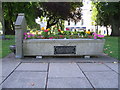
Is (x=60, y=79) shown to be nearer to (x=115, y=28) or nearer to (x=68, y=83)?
(x=68, y=83)

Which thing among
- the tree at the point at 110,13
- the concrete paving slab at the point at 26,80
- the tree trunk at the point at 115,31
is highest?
the tree at the point at 110,13

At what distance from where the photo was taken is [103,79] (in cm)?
371

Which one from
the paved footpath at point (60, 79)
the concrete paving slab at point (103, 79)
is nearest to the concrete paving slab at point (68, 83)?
the paved footpath at point (60, 79)

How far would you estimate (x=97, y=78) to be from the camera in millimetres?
3773

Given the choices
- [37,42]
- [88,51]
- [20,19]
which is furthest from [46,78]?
[20,19]

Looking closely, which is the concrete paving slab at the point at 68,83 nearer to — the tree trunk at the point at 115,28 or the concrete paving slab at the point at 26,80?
the concrete paving slab at the point at 26,80

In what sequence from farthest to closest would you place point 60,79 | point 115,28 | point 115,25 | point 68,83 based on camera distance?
1. point 115,28
2. point 115,25
3. point 60,79
4. point 68,83

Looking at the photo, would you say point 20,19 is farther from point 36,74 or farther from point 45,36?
point 36,74

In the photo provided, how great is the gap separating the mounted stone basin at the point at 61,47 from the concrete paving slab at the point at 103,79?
7.47 ft

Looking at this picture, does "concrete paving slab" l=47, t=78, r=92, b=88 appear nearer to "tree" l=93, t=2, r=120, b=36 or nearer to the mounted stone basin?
the mounted stone basin

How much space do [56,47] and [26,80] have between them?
118 inches

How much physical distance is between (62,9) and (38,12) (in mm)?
6336

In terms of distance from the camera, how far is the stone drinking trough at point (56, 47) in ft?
20.7

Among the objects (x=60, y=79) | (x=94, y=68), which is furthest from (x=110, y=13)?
(x=60, y=79)
